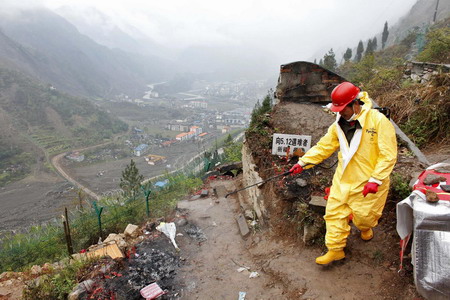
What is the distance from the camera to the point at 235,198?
24.3 ft

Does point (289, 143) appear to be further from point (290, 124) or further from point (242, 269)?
point (242, 269)

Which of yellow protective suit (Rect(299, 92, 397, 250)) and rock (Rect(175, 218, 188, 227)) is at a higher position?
yellow protective suit (Rect(299, 92, 397, 250))

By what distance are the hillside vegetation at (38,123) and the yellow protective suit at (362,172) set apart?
1858 inches

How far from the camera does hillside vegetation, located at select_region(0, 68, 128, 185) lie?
42806 millimetres

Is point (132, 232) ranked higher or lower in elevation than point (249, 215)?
lower

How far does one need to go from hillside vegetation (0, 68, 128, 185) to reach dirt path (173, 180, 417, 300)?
146 feet

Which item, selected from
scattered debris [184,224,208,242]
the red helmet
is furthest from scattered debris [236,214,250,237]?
the red helmet

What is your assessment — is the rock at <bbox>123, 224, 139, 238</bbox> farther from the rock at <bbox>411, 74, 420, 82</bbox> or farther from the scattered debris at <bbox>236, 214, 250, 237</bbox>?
the rock at <bbox>411, 74, 420, 82</bbox>

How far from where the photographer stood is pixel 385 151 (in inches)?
99.0

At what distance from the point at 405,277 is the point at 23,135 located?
6047 cm

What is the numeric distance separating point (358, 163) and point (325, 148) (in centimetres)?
49

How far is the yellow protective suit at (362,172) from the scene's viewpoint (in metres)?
2.53

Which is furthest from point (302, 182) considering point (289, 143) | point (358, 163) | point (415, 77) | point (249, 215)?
point (415, 77)

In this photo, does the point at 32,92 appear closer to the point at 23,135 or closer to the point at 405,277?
the point at 23,135
